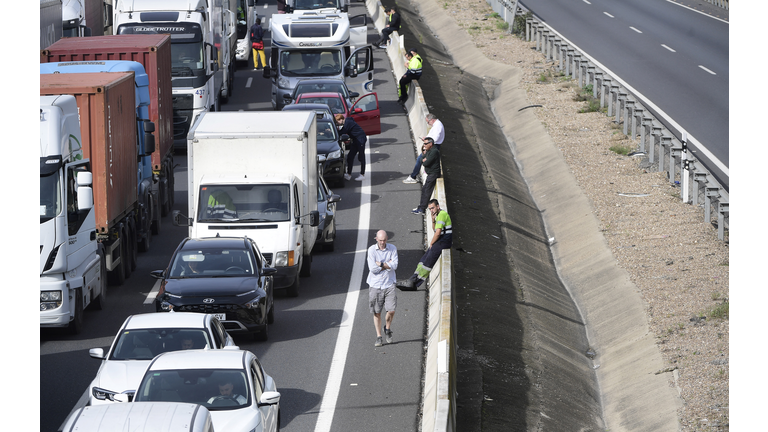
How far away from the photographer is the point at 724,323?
60.5 feet

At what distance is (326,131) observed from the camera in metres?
27.7

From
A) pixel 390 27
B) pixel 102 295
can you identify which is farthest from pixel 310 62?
pixel 102 295

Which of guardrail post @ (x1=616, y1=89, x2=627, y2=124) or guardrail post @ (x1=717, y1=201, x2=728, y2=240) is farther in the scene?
guardrail post @ (x1=616, y1=89, x2=627, y2=124)

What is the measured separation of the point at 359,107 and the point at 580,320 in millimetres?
11037

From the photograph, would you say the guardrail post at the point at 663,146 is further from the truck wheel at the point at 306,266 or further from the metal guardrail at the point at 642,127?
the truck wheel at the point at 306,266

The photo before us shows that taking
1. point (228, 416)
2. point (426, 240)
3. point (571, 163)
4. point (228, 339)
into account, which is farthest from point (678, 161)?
point (228, 416)

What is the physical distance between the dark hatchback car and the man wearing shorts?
1.74 meters

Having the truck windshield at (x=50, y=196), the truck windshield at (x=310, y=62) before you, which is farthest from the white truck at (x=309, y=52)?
the truck windshield at (x=50, y=196)

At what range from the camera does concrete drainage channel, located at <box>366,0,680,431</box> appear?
46.6 feet

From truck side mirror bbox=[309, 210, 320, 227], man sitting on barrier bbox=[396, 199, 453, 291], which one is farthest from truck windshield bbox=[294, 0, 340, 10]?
man sitting on barrier bbox=[396, 199, 453, 291]

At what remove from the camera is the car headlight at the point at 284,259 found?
1878 centimetres

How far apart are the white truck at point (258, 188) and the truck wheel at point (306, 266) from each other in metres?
0.03

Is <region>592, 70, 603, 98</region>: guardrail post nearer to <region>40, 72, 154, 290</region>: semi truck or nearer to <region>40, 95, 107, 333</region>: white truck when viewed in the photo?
<region>40, 72, 154, 290</region>: semi truck

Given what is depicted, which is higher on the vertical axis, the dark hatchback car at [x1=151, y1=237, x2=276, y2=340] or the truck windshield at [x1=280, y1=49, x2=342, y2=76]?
the truck windshield at [x1=280, y1=49, x2=342, y2=76]
